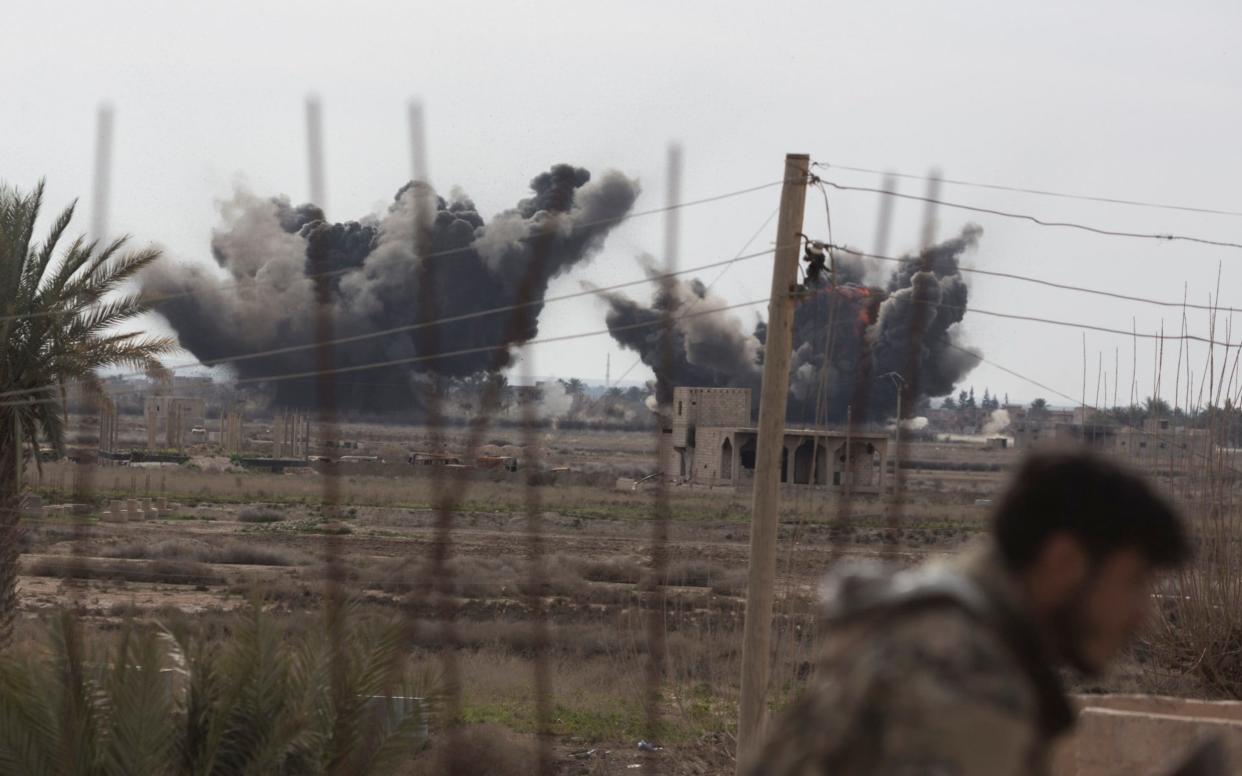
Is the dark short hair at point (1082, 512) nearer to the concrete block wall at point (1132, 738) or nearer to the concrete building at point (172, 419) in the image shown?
the concrete block wall at point (1132, 738)

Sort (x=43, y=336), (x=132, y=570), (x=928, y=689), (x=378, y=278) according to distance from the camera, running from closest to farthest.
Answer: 1. (x=928, y=689)
2. (x=43, y=336)
3. (x=132, y=570)
4. (x=378, y=278)

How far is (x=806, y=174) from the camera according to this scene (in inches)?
436

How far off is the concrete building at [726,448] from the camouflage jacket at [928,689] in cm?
5767

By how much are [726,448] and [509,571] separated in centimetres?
3084

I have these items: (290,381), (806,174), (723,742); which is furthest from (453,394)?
(806,174)

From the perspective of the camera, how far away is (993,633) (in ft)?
5.48

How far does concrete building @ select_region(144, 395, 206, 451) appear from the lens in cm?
8006

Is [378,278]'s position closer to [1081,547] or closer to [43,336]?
[43,336]

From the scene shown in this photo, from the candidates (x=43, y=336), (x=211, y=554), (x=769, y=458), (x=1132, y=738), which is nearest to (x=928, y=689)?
(x=1132, y=738)

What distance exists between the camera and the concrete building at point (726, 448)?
201ft

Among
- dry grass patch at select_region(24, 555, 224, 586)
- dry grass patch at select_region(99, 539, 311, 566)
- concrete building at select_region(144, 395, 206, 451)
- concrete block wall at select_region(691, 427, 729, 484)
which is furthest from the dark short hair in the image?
concrete building at select_region(144, 395, 206, 451)

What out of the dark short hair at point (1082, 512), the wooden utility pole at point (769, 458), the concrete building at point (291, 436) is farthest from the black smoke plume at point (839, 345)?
the dark short hair at point (1082, 512)

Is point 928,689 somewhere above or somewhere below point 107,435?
above

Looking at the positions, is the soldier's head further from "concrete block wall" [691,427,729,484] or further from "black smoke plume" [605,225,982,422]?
"black smoke plume" [605,225,982,422]
